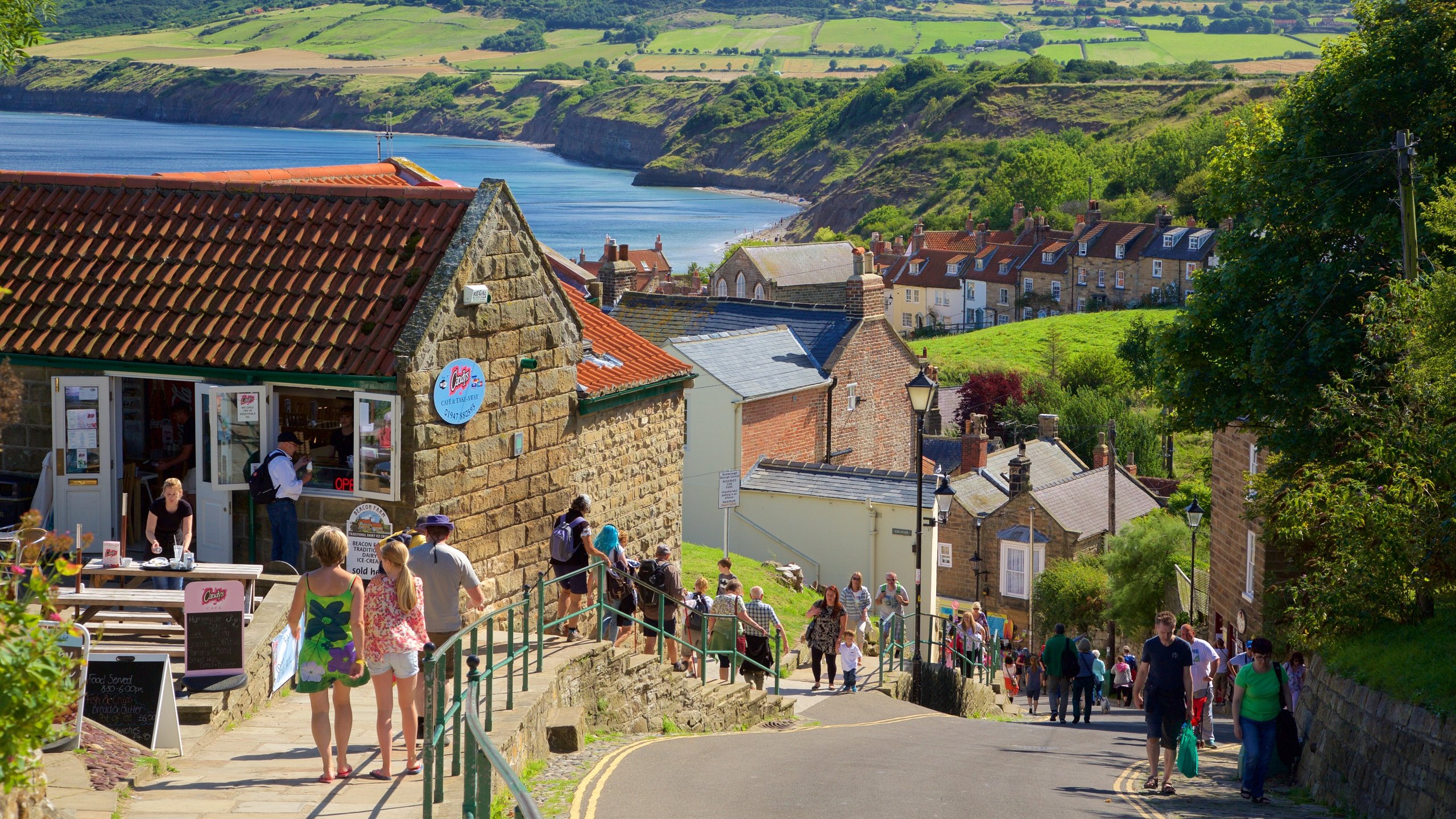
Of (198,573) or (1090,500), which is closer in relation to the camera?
(198,573)

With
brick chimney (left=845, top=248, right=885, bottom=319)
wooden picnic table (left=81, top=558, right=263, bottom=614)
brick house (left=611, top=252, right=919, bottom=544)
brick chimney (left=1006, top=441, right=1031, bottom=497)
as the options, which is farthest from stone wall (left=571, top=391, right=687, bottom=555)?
brick chimney (left=1006, top=441, right=1031, bottom=497)

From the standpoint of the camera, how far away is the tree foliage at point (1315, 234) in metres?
19.0

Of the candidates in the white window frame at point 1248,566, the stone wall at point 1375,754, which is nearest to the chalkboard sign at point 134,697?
the stone wall at point 1375,754

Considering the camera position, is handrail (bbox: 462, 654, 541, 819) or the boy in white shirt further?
the boy in white shirt

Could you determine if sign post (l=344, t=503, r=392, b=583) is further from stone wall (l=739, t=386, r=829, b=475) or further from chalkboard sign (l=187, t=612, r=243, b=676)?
stone wall (l=739, t=386, r=829, b=475)

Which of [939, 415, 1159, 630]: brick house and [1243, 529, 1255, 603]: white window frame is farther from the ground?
[1243, 529, 1255, 603]: white window frame

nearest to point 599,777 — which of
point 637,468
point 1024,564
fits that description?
point 637,468

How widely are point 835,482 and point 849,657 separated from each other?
1421 centimetres

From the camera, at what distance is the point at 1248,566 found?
23.1 m

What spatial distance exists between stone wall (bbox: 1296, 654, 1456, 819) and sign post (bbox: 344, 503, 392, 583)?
890 centimetres

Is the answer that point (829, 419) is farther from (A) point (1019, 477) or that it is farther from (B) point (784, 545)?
(A) point (1019, 477)

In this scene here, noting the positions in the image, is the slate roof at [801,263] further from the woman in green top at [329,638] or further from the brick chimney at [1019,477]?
the woman in green top at [329,638]

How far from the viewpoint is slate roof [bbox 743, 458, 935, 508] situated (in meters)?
31.8

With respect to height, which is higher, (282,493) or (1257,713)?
(282,493)
